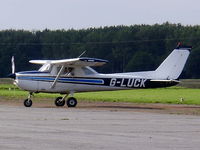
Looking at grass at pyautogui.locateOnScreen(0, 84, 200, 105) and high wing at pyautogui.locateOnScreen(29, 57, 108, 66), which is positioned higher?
high wing at pyautogui.locateOnScreen(29, 57, 108, 66)

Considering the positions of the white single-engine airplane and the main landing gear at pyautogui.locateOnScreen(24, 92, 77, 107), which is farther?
the white single-engine airplane

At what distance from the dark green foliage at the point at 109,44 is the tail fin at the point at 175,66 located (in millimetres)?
66394

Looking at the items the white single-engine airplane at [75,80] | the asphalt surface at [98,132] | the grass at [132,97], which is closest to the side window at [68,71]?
the white single-engine airplane at [75,80]

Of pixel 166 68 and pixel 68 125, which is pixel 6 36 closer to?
pixel 166 68

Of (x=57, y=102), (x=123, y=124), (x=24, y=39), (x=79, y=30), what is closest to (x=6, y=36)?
(x=24, y=39)

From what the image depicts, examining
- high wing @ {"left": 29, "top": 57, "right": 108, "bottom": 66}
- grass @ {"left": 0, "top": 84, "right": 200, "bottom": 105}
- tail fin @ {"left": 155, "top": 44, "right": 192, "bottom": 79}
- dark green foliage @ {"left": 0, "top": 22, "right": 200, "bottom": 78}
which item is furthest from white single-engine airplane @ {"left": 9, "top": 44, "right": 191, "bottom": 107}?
dark green foliage @ {"left": 0, "top": 22, "right": 200, "bottom": 78}

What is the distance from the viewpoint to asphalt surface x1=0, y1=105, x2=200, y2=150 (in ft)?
53.0

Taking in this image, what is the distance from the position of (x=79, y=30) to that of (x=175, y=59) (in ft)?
319

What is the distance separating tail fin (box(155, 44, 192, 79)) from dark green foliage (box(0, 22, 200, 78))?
66394mm

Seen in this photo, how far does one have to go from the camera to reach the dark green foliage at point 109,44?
360 ft

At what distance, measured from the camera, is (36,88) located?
3544cm

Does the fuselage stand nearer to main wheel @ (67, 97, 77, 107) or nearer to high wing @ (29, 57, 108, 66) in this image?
high wing @ (29, 57, 108, 66)

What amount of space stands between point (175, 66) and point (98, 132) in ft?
57.2

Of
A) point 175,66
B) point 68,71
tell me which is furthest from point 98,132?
point 175,66
